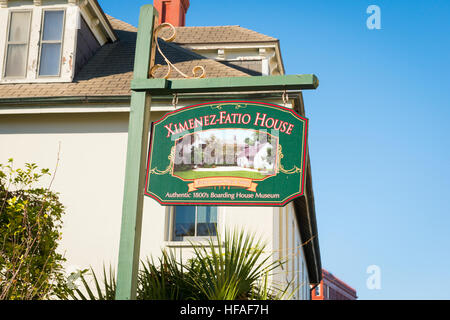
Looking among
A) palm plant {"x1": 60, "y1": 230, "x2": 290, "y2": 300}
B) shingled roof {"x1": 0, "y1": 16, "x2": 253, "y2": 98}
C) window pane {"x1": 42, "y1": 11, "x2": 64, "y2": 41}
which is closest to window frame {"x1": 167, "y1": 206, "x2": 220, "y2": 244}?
→ shingled roof {"x1": 0, "y1": 16, "x2": 253, "y2": 98}

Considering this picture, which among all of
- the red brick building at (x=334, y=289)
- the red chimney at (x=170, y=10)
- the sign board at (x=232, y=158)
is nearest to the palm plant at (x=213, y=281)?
the sign board at (x=232, y=158)

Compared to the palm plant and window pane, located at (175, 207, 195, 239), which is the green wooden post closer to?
the palm plant

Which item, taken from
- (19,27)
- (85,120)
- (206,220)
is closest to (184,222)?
(206,220)

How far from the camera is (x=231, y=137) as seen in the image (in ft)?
16.5

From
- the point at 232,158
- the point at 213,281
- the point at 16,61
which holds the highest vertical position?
the point at 16,61

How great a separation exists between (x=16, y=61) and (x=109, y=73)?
2.01m

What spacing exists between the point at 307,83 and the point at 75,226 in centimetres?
725

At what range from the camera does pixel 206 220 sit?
11.2m

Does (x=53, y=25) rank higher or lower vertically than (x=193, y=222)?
higher

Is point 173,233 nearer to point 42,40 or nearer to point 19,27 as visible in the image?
point 42,40

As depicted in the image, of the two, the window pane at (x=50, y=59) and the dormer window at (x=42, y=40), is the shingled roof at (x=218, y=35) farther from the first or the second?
the window pane at (x=50, y=59)

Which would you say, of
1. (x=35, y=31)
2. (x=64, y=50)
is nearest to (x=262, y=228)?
(x=64, y=50)

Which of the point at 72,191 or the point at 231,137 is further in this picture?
the point at 72,191
